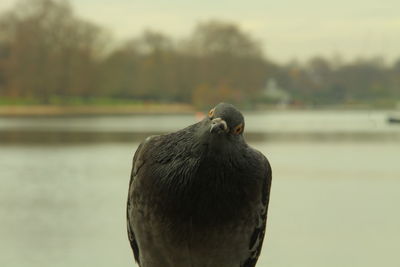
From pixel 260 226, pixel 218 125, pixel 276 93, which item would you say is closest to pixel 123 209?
pixel 260 226

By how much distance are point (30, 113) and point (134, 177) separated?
84.3 metres

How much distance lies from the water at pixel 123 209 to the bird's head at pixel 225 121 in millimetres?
6879

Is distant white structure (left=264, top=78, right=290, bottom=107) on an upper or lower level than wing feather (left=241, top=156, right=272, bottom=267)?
upper

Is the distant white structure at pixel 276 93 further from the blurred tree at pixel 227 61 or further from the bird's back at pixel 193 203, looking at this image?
the bird's back at pixel 193 203

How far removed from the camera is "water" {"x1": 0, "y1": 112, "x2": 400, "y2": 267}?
A: 1063 cm

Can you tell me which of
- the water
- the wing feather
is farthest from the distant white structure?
the wing feather

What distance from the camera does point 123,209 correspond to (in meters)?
14.5

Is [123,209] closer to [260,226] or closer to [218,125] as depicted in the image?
[260,226]

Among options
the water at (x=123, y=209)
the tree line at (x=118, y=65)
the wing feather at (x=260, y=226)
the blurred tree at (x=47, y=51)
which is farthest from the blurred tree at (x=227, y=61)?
the wing feather at (x=260, y=226)

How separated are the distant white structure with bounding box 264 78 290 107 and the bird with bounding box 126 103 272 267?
72.5 m

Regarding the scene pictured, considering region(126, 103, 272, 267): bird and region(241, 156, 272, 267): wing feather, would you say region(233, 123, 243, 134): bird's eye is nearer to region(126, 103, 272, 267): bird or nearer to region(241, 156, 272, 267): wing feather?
region(126, 103, 272, 267): bird

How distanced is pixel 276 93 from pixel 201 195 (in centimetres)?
7880

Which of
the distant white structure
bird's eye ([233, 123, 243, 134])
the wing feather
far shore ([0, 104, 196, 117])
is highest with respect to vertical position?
the distant white structure

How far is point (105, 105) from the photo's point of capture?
96.6 meters
